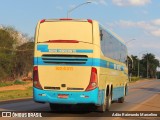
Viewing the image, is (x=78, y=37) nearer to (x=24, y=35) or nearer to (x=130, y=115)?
(x=130, y=115)

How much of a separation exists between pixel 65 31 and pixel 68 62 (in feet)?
4.13

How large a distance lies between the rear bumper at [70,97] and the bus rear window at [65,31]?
202 centimetres

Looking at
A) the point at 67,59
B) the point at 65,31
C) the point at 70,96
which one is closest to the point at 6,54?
the point at 65,31

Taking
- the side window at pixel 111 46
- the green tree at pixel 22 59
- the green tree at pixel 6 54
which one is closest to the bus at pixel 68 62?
the side window at pixel 111 46

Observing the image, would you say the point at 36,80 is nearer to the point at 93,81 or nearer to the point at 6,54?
the point at 93,81

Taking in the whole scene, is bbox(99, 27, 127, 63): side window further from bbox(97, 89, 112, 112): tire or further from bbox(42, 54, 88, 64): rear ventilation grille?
bbox(97, 89, 112, 112): tire

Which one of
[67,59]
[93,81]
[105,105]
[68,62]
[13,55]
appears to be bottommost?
[105,105]

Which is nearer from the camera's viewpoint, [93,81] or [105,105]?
[93,81]

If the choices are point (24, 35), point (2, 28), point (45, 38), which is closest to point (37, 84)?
point (45, 38)

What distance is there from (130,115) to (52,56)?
165 inches

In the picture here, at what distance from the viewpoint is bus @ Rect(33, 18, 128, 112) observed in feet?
54.5

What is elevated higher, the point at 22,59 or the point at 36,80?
the point at 22,59

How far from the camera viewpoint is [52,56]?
55.4 ft

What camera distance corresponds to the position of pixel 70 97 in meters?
16.6
